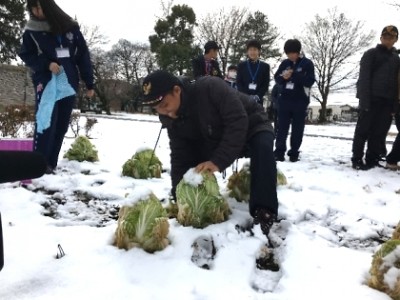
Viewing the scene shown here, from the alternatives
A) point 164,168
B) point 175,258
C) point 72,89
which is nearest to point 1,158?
point 175,258

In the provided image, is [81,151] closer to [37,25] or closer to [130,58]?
[37,25]

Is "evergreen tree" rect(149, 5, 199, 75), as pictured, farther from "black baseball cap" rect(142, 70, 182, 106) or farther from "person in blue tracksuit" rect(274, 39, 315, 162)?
"black baseball cap" rect(142, 70, 182, 106)

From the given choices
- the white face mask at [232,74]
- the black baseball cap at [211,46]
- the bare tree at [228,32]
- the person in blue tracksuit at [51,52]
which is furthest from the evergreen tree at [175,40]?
the person in blue tracksuit at [51,52]

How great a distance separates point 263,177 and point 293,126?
3.23 m

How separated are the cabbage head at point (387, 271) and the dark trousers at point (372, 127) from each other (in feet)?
11.1

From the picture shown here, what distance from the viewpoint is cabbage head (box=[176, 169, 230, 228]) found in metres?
2.50

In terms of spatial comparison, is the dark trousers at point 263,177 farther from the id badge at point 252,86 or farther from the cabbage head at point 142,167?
the id badge at point 252,86

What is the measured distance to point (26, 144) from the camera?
12.4ft

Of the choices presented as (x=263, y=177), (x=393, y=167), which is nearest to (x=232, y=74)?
(x=393, y=167)

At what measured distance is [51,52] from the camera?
12.9 ft

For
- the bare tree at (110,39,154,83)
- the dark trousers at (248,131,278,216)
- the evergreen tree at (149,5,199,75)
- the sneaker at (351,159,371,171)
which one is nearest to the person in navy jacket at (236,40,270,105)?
the sneaker at (351,159,371,171)

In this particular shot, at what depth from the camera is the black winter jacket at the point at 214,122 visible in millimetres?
2592

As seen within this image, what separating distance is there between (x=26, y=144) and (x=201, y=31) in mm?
34301

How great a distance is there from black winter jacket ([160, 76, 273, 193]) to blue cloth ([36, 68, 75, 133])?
158cm
